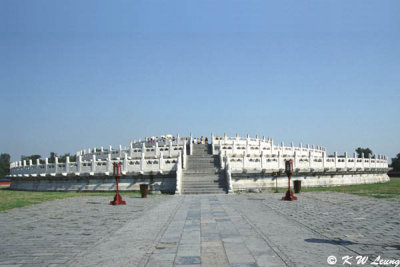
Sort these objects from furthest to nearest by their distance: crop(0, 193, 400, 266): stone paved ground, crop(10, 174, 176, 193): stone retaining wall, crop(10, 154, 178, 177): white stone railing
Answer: crop(10, 154, 178, 177): white stone railing → crop(10, 174, 176, 193): stone retaining wall → crop(0, 193, 400, 266): stone paved ground

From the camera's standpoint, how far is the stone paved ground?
6129 mm

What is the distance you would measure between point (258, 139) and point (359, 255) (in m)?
34.7

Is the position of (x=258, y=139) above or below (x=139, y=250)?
above

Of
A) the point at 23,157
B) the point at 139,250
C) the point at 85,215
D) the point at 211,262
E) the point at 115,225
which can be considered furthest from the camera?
the point at 23,157

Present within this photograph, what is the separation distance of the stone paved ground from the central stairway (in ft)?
35.3

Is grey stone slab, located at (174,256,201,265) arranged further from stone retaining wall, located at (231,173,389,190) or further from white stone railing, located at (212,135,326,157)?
white stone railing, located at (212,135,326,157)

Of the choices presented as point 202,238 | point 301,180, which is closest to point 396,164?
point 301,180

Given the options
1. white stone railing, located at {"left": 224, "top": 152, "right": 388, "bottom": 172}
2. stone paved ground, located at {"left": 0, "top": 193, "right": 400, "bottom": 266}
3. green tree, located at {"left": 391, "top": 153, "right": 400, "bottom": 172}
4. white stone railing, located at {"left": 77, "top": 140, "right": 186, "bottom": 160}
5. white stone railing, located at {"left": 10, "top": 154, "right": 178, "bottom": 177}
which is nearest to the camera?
stone paved ground, located at {"left": 0, "top": 193, "right": 400, "bottom": 266}

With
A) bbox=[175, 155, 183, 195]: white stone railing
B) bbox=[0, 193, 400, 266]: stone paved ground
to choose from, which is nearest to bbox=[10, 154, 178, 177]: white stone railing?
bbox=[175, 155, 183, 195]: white stone railing

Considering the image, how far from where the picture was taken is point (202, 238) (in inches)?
307

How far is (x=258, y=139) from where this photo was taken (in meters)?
40.6

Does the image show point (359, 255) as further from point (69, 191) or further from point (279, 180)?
point (69, 191)

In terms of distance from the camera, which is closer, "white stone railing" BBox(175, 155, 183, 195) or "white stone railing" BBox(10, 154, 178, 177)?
"white stone railing" BBox(175, 155, 183, 195)

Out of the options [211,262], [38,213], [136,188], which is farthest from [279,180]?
[211,262]
